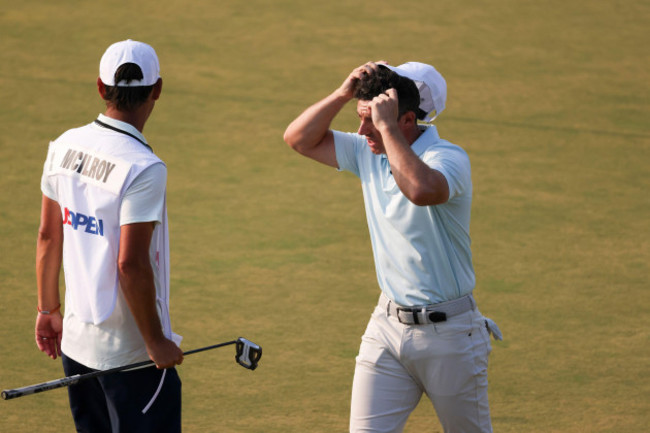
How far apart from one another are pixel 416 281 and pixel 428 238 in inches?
6.4

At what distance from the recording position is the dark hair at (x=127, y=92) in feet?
11.6

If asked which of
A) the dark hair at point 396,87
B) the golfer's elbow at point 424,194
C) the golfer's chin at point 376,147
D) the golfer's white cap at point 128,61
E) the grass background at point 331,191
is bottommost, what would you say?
the grass background at point 331,191

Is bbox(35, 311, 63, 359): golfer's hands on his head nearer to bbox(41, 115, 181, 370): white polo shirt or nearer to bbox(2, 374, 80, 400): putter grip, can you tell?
bbox(41, 115, 181, 370): white polo shirt

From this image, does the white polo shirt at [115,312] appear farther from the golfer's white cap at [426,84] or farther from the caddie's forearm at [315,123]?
the golfer's white cap at [426,84]

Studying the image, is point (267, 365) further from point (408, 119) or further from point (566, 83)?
point (566, 83)

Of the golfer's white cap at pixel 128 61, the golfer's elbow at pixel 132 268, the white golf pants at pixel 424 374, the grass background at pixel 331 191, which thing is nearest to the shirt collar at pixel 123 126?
the golfer's white cap at pixel 128 61

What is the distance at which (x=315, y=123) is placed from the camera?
4156 millimetres

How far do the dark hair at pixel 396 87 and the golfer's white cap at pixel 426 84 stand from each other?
0.08 ft

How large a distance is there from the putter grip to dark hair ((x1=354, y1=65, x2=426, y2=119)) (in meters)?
1.44

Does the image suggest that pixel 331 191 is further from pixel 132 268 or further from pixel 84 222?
pixel 132 268

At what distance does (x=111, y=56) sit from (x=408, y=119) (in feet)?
3.55

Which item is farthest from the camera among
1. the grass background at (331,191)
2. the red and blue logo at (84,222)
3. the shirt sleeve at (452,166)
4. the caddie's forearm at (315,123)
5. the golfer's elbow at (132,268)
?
the grass background at (331,191)

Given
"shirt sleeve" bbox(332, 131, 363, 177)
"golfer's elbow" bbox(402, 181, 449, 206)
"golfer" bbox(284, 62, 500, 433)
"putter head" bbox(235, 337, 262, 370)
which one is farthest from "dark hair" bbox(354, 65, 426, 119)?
"putter head" bbox(235, 337, 262, 370)

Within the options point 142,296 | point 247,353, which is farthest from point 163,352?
point 247,353
